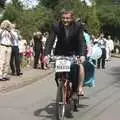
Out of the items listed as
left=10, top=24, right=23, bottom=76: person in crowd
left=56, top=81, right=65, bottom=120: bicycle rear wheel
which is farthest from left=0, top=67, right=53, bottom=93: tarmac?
left=56, top=81, right=65, bottom=120: bicycle rear wheel

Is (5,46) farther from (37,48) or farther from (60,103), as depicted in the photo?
(60,103)

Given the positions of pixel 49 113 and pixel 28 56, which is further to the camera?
pixel 28 56

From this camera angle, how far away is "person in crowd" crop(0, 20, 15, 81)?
15956mm

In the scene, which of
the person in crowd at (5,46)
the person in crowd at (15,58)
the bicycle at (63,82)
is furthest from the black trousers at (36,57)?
the bicycle at (63,82)

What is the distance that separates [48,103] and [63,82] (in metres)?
2.48

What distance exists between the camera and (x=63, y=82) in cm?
963

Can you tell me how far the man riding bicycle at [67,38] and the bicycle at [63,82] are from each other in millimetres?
179

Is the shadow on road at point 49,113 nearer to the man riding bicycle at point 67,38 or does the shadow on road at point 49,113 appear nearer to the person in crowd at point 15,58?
the man riding bicycle at point 67,38

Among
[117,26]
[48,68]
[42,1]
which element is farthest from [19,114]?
[42,1]

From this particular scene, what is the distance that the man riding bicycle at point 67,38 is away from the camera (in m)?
9.70

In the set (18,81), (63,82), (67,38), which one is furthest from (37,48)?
(63,82)

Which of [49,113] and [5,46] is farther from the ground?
[5,46]

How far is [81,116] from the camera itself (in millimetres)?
10203

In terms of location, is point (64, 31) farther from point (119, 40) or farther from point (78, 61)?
point (119, 40)
